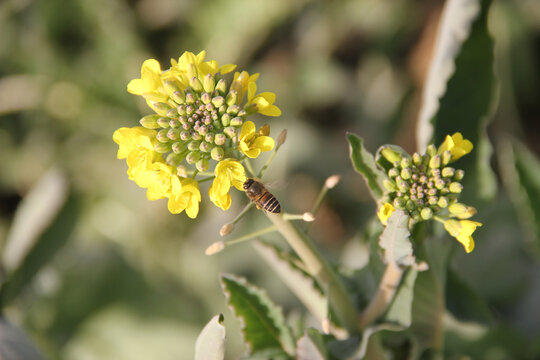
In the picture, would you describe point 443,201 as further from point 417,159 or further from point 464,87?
point 464,87

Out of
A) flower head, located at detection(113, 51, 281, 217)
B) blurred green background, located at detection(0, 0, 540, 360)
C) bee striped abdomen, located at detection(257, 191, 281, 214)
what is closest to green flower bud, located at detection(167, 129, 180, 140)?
flower head, located at detection(113, 51, 281, 217)

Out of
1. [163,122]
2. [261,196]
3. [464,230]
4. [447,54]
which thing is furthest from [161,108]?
[447,54]

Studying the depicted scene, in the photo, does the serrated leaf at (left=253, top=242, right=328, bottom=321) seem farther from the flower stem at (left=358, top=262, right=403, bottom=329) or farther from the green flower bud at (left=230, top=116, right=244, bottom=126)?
the green flower bud at (left=230, top=116, right=244, bottom=126)

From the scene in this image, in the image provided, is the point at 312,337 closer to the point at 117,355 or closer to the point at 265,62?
the point at 117,355

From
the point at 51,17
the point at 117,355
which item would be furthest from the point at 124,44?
the point at 117,355

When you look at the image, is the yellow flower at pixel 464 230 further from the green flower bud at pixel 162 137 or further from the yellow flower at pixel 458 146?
the green flower bud at pixel 162 137

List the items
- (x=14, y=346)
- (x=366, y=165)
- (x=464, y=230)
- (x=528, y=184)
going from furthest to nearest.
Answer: (x=528, y=184)
(x=14, y=346)
(x=366, y=165)
(x=464, y=230)
